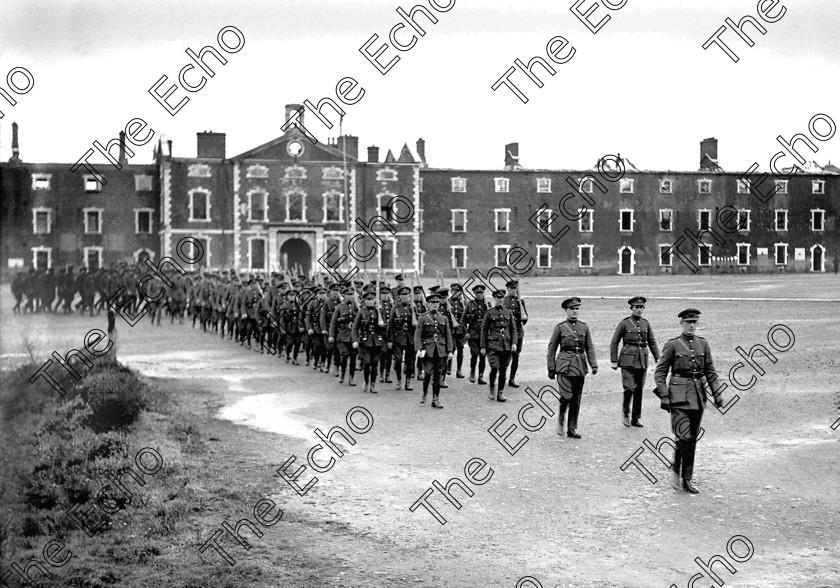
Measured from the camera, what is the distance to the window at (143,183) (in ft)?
191

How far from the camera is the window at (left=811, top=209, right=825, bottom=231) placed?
65.8 metres

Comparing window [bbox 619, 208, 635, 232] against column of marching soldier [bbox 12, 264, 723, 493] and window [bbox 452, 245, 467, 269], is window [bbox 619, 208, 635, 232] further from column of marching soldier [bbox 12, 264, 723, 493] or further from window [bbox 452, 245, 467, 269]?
column of marching soldier [bbox 12, 264, 723, 493]

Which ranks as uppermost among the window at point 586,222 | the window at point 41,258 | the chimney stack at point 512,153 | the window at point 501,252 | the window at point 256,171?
the chimney stack at point 512,153

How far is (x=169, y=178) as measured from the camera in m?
56.5

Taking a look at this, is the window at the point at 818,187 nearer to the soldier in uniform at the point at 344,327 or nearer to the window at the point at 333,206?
the window at the point at 333,206

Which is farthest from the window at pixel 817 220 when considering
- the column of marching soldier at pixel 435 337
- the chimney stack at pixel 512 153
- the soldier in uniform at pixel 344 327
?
the soldier in uniform at pixel 344 327

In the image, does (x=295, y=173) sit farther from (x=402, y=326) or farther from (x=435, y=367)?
(x=435, y=367)

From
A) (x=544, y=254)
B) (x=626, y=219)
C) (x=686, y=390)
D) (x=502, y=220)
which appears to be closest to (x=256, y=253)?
(x=502, y=220)

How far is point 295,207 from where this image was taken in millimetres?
57812

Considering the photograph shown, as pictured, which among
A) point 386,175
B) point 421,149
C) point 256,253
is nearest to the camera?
point 256,253

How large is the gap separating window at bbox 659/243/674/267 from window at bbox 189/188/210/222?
32.0m

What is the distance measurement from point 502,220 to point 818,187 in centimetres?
2402

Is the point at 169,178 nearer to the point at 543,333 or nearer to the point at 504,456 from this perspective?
the point at 543,333

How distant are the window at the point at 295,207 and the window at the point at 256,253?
235 centimetres
